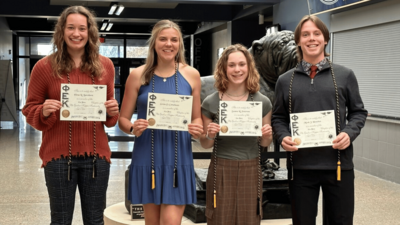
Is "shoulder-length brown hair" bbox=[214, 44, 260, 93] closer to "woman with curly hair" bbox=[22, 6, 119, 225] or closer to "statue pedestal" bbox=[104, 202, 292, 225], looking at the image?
"woman with curly hair" bbox=[22, 6, 119, 225]

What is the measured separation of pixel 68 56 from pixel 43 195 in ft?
11.6

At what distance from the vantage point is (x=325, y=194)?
265 centimetres

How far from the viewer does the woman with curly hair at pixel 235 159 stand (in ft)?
9.02

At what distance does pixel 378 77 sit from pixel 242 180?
5220 millimetres

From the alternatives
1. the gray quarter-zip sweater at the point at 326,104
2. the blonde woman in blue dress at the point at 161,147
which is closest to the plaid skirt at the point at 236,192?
the blonde woman in blue dress at the point at 161,147

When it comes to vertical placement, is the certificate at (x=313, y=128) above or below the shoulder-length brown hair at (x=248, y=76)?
below

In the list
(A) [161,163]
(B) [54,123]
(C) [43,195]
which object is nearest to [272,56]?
(A) [161,163]

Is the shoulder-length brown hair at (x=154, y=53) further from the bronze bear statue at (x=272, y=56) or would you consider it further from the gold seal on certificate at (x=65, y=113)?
the bronze bear statue at (x=272, y=56)

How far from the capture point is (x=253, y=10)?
12773mm

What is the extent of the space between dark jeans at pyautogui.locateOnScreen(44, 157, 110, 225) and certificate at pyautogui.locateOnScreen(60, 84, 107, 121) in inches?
8.3

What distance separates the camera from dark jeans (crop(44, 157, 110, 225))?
2527 mm

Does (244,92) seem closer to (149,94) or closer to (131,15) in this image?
(149,94)

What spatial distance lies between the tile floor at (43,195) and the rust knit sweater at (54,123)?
1.65m

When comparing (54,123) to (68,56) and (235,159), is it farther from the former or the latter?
(235,159)
